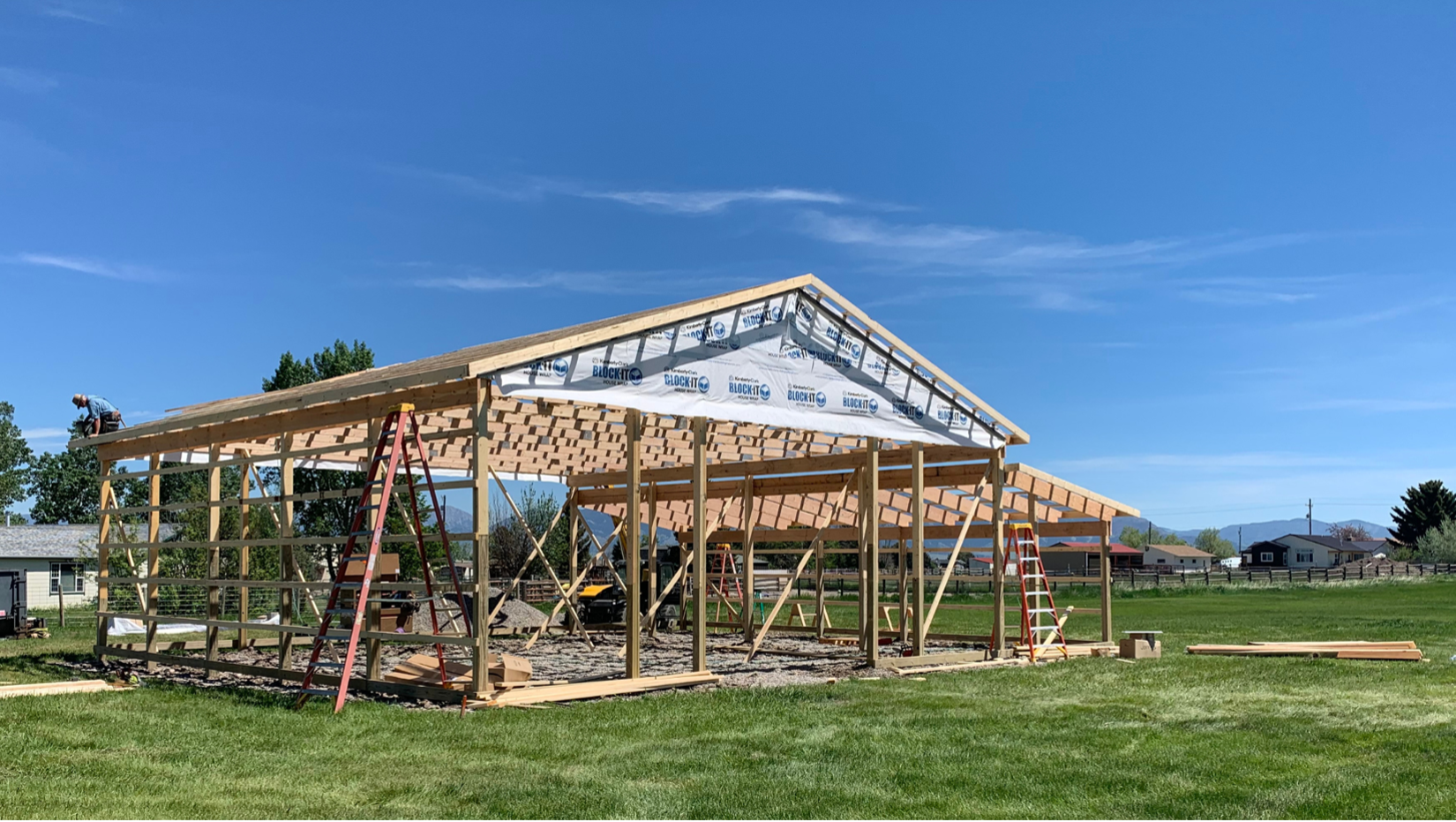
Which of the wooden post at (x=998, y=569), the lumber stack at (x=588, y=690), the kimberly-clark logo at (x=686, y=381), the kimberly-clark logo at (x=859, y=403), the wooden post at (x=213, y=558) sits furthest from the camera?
the wooden post at (x=998, y=569)

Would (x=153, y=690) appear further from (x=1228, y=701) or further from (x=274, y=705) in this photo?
(x=1228, y=701)

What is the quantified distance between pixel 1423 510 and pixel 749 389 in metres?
112

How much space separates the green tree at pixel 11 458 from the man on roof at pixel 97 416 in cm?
6593

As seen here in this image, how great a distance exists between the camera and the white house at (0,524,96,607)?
49469 millimetres

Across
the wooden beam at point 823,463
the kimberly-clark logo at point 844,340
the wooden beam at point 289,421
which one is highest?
the kimberly-clark logo at point 844,340

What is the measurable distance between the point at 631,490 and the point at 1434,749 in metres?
7.59

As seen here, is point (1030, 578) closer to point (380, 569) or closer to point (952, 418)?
point (952, 418)

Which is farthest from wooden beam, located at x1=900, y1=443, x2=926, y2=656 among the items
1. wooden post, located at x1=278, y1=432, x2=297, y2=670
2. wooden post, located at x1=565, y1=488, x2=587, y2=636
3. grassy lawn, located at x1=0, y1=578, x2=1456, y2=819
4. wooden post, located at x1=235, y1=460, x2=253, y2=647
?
wooden post, located at x1=235, y1=460, x2=253, y2=647

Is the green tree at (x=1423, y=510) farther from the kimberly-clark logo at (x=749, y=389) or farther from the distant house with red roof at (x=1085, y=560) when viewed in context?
the kimberly-clark logo at (x=749, y=389)

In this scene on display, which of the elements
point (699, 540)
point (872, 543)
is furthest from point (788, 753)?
point (872, 543)

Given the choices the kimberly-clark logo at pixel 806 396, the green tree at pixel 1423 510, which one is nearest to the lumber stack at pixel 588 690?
the kimberly-clark logo at pixel 806 396

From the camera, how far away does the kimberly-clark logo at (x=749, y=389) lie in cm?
1469

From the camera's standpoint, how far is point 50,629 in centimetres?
2706

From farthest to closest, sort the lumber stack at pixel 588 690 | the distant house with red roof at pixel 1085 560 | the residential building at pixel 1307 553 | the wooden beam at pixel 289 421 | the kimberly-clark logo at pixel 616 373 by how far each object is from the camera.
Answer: the residential building at pixel 1307 553
the distant house with red roof at pixel 1085 560
the kimberly-clark logo at pixel 616 373
the wooden beam at pixel 289 421
the lumber stack at pixel 588 690
